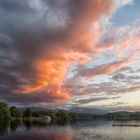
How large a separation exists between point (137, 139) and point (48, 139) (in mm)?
21851

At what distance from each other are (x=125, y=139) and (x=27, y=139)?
2394cm

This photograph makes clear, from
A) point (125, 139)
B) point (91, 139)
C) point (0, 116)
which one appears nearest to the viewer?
point (91, 139)

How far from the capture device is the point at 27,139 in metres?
74.2

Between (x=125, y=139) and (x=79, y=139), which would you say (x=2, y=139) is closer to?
(x=79, y=139)

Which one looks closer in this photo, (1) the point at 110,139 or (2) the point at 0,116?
(1) the point at 110,139

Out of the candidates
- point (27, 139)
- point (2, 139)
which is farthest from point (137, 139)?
point (2, 139)

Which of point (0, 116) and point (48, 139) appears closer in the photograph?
point (48, 139)

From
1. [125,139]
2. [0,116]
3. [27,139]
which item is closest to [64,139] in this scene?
[27,139]

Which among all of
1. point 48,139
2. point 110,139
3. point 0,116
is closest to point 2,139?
point 48,139

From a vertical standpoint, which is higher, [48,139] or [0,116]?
[0,116]

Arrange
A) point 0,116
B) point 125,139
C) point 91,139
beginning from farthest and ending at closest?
point 0,116
point 125,139
point 91,139

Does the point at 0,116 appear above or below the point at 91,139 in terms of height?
above

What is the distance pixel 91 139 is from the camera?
6875 centimetres

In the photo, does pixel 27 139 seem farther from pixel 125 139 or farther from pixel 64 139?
pixel 125 139
